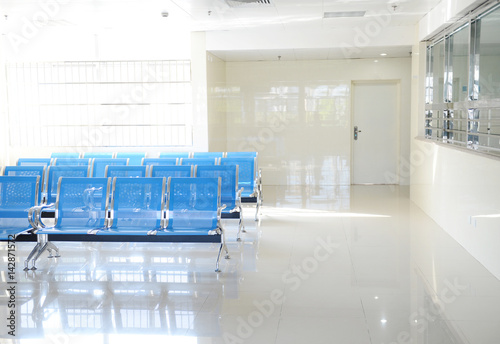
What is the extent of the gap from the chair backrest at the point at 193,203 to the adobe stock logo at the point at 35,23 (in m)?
3.19

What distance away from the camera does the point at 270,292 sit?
4.71m

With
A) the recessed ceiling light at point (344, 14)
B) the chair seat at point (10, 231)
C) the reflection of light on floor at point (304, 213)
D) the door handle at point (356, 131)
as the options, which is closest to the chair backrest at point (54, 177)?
the chair seat at point (10, 231)

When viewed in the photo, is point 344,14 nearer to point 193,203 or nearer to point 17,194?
point 193,203

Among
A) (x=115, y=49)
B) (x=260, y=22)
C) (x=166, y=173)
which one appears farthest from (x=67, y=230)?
(x=115, y=49)

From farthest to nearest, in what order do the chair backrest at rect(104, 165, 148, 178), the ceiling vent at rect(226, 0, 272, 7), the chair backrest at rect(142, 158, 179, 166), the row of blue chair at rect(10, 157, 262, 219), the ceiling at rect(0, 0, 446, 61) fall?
the chair backrest at rect(142, 158, 179, 166) < the row of blue chair at rect(10, 157, 262, 219) < the ceiling at rect(0, 0, 446, 61) < the ceiling vent at rect(226, 0, 272, 7) < the chair backrest at rect(104, 165, 148, 178)

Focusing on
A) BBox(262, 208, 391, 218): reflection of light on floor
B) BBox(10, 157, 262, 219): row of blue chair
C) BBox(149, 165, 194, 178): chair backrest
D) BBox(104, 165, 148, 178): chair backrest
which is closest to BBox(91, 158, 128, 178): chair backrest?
BBox(10, 157, 262, 219): row of blue chair

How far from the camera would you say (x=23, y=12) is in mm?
7934

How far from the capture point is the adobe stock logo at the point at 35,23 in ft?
24.5

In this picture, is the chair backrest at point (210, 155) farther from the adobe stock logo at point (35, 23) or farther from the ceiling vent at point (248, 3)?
the adobe stock logo at point (35, 23)

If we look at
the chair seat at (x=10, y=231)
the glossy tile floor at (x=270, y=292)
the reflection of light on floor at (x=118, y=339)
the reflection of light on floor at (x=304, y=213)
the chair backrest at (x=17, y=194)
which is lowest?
the reflection of light on floor at (x=118, y=339)

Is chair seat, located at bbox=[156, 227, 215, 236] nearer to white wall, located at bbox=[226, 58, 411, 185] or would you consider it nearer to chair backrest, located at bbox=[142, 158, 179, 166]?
chair backrest, located at bbox=[142, 158, 179, 166]

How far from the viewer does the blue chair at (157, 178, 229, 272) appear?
5480 millimetres

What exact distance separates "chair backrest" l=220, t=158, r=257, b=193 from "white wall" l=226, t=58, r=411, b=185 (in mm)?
3919

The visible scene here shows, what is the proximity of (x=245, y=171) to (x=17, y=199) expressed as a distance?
315 cm
